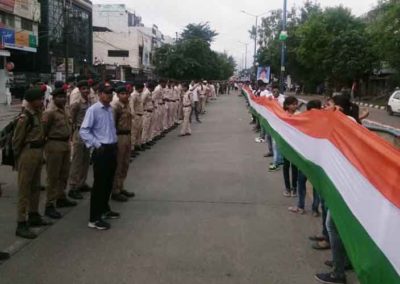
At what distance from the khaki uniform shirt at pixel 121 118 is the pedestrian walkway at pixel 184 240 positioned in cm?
106

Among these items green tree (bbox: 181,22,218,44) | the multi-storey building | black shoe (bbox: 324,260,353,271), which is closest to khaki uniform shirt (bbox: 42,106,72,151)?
black shoe (bbox: 324,260,353,271)

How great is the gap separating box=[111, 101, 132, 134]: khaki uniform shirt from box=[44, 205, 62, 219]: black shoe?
4.95 ft

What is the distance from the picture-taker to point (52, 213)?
6914mm

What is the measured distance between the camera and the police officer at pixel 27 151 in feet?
19.9

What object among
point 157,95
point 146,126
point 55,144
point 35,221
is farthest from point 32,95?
point 157,95

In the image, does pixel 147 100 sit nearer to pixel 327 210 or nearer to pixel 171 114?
pixel 171 114

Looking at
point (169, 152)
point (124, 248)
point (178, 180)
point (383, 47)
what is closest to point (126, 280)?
point (124, 248)

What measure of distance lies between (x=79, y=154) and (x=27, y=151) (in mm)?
→ 2424

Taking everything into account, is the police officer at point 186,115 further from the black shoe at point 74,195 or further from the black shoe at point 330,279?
the black shoe at point 330,279

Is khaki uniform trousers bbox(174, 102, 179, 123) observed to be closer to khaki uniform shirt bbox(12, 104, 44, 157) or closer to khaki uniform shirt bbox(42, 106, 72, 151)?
khaki uniform shirt bbox(42, 106, 72, 151)

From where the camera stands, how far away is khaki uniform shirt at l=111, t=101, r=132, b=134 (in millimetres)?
7770

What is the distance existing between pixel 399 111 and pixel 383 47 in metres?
9.37

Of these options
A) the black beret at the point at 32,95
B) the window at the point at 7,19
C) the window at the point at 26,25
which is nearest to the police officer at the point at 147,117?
the black beret at the point at 32,95

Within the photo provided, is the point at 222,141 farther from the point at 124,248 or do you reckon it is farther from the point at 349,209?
the point at 349,209
